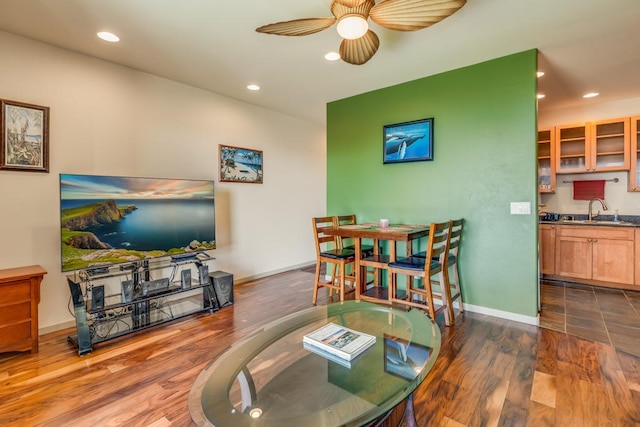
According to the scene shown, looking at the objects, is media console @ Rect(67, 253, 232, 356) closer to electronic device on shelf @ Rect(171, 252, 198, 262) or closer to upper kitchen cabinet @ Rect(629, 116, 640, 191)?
electronic device on shelf @ Rect(171, 252, 198, 262)

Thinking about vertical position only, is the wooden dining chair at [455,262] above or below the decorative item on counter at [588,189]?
below

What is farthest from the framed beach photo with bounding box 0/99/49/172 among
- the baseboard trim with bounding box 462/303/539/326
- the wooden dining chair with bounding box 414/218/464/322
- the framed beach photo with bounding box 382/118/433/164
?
the baseboard trim with bounding box 462/303/539/326

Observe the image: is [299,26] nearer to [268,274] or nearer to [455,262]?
[455,262]

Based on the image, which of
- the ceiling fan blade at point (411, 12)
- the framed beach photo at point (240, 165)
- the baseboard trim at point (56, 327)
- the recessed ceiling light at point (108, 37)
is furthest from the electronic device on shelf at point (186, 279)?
the ceiling fan blade at point (411, 12)

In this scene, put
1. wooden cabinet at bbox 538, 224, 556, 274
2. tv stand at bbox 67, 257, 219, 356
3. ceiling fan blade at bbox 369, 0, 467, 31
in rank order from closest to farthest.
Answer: ceiling fan blade at bbox 369, 0, 467, 31, tv stand at bbox 67, 257, 219, 356, wooden cabinet at bbox 538, 224, 556, 274

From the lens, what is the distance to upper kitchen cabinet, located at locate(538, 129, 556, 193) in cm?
448

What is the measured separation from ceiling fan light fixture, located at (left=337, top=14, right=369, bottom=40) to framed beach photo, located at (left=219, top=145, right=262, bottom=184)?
261 centimetres

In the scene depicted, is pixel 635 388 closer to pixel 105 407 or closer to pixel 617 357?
pixel 617 357

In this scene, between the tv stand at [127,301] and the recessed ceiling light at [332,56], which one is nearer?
the tv stand at [127,301]

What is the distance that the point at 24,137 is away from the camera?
8.38 ft

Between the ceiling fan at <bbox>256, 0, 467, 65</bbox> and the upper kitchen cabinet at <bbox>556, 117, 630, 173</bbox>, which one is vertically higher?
the ceiling fan at <bbox>256, 0, 467, 65</bbox>

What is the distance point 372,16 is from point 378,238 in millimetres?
1737

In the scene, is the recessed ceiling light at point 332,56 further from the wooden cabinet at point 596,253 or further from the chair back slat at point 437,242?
the wooden cabinet at point 596,253

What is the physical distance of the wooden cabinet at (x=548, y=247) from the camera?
4184 millimetres
